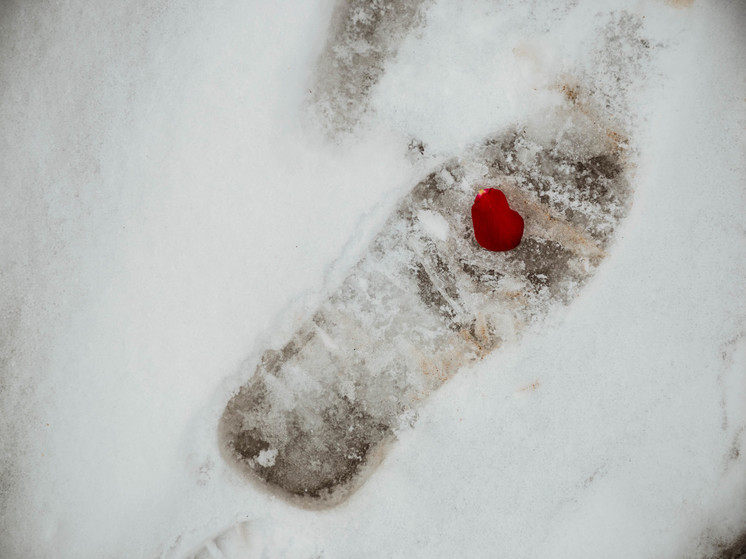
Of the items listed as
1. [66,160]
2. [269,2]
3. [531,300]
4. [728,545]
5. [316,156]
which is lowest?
[728,545]

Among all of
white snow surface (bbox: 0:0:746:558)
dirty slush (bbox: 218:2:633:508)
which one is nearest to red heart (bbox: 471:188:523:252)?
dirty slush (bbox: 218:2:633:508)

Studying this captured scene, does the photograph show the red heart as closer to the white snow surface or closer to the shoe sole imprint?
the shoe sole imprint

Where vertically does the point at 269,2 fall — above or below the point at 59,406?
above

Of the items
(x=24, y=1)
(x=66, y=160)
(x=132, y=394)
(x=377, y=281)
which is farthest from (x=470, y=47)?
(x=132, y=394)

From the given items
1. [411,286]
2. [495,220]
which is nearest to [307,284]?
[411,286]

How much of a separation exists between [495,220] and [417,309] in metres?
0.41

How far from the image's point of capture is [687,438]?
4.99 ft

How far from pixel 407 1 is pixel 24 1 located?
1.36 m

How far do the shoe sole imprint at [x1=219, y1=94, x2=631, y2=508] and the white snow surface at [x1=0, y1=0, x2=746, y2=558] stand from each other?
0.07m

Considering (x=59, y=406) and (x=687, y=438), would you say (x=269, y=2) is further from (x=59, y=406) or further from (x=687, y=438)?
(x=687, y=438)

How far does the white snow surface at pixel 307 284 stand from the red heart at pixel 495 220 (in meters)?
0.23

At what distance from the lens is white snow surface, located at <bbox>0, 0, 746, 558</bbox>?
152cm

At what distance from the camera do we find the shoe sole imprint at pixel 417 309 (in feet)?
5.08

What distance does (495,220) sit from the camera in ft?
4.78
